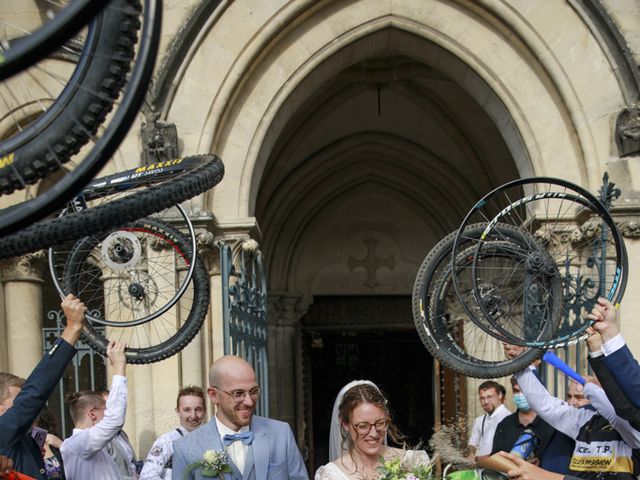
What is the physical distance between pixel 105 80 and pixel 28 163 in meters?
0.35

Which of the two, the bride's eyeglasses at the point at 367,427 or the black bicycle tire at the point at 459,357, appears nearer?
the bride's eyeglasses at the point at 367,427

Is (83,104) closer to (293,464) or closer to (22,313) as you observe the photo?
(293,464)

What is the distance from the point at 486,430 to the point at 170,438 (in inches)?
93.0

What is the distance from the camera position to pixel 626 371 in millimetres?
3787

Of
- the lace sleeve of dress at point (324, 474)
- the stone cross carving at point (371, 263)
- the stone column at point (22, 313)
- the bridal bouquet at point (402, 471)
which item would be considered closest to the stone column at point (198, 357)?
the stone column at point (22, 313)

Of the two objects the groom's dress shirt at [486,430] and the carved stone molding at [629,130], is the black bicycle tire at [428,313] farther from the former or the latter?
the carved stone molding at [629,130]

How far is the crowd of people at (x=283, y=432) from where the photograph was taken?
3.47m

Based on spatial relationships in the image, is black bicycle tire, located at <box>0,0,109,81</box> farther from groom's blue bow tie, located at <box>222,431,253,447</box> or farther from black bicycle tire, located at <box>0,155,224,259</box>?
groom's blue bow tie, located at <box>222,431,253,447</box>

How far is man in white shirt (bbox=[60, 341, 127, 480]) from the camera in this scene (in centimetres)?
433

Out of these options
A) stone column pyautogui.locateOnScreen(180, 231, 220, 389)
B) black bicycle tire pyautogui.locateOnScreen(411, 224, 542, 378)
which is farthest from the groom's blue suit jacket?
stone column pyautogui.locateOnScreen(180, 231, 220, 389)

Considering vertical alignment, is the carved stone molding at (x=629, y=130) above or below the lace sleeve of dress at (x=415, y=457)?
above

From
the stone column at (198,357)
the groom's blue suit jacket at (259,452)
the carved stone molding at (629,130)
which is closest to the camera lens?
the groom's blue suit jacket at (259,452)

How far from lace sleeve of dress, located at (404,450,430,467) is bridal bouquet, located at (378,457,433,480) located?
51 mm

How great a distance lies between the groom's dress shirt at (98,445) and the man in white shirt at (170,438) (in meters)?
0.57
